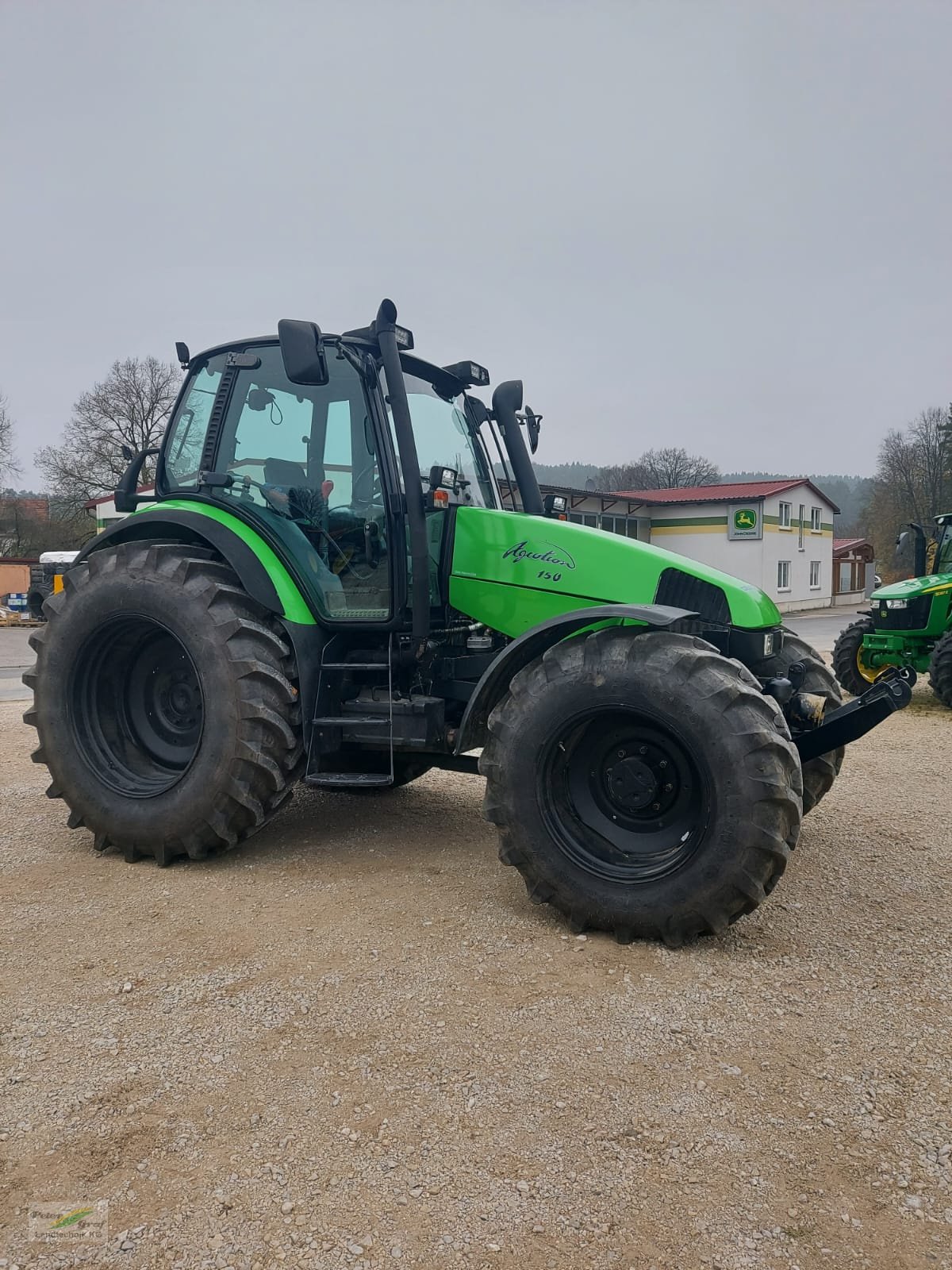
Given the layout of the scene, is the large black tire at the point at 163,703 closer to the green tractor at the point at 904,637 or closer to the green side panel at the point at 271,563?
the green side panel at the point at 271,563

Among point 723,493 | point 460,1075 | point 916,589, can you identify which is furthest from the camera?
point 723,493

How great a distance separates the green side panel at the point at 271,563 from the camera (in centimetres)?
447

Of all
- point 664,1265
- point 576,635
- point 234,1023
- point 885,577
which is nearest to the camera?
point 664,1265

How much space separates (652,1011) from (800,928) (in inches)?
40.4

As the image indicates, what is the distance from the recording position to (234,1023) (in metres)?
2.93

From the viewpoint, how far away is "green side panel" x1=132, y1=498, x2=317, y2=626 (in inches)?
176

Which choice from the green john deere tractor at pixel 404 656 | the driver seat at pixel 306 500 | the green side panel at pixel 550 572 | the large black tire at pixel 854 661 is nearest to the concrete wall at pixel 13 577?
the large black tire at pixel 854 661

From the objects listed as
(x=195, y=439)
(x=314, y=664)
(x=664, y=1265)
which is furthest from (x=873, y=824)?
(x=195, y=439)

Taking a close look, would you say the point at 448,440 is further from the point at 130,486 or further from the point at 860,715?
the point at 860,715

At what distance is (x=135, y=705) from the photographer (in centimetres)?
500

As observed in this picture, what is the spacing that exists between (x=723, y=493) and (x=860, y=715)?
36127 mm

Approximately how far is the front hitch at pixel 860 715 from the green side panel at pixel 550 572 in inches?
22.3

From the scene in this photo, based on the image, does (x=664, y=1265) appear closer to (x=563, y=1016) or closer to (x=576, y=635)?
(x=563, y=1016)
